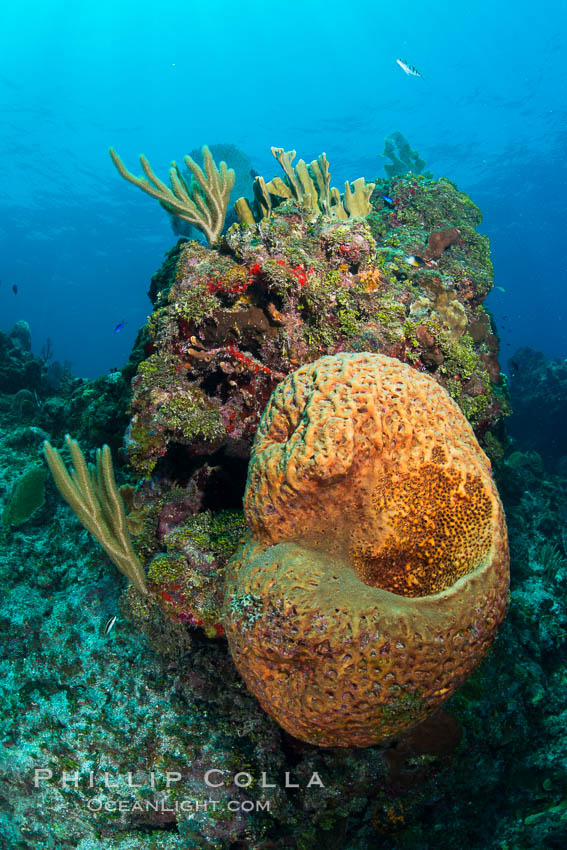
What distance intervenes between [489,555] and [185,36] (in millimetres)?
59831

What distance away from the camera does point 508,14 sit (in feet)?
106

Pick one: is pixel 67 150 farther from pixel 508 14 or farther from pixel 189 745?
pixel 189 745

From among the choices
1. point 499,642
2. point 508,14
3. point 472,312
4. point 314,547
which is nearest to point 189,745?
point 314,547

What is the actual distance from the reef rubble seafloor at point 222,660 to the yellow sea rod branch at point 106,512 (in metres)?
0.21

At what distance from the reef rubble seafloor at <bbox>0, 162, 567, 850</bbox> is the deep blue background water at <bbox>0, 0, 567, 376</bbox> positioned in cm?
3636

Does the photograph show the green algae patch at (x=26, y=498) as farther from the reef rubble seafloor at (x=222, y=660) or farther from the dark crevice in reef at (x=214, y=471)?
the dark crevice in reef at (x=214, y=471)

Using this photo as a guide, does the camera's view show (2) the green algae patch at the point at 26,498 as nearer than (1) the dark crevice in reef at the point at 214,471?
No

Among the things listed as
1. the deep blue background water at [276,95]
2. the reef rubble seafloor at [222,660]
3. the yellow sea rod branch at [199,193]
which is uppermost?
the deep blue background water at [276,95]

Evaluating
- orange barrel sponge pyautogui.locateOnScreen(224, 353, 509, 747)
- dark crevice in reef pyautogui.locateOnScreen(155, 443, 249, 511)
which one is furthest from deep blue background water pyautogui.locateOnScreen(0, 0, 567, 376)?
orange barrel sponge pyautogui.locateOnScreen(224, 353, 509, 747)

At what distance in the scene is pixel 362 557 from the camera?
2568 mm

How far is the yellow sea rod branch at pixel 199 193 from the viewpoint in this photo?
465 centimetres

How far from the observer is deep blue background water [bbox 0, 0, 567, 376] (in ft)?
113

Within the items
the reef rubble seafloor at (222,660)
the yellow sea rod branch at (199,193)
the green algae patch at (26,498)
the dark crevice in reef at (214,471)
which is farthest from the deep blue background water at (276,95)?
the dark crevice in reef at (214,471)

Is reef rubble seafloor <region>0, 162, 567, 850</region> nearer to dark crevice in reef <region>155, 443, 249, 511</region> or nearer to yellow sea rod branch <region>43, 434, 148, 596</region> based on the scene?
dark crevice in reef <region>155, 443, 249, 511</region>
